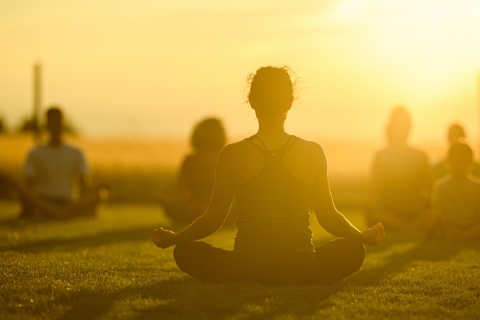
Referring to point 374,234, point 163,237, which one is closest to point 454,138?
point 374,234

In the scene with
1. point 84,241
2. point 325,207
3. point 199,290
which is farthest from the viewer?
point 84,241

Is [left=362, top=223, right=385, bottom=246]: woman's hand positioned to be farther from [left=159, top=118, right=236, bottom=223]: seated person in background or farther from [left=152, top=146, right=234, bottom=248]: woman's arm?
[left=159, top=118, right=236, bottom=223]: seated person in background

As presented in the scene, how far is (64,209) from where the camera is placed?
14711mm

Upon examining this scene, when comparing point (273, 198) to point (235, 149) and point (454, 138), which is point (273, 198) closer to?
point (235, 149)

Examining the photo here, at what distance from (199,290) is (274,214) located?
798 mm

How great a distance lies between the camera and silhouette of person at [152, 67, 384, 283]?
19.4 ft

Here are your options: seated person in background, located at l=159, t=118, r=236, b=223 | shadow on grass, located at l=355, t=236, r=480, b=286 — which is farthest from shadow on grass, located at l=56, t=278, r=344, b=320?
seated person in background, located at l=159, t=118, r=236, b=223

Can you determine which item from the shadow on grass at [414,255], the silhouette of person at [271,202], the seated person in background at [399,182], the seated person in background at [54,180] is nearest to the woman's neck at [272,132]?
the silhouette of person at [271,202]

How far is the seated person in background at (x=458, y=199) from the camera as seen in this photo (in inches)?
412

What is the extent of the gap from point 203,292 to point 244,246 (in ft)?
1.77

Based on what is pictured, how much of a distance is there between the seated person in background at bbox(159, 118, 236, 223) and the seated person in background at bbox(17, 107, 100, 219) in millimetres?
2223

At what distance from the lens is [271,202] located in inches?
233

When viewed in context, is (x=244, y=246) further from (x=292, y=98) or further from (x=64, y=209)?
(x=64, y=209)

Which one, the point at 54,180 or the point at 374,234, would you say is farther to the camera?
the point at 54,180
